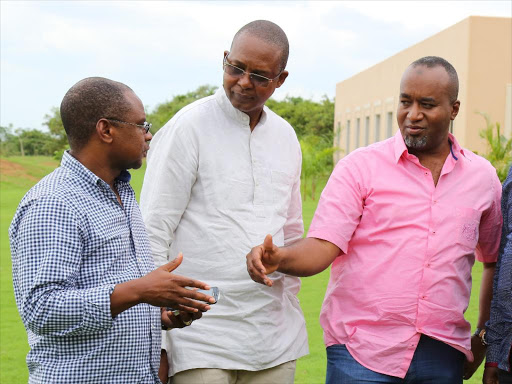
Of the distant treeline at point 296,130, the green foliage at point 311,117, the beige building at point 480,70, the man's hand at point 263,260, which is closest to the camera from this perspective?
the man's hand at point 263,260

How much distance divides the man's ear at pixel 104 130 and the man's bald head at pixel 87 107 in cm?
2

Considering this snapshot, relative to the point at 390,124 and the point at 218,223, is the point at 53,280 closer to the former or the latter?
the point at 218,223

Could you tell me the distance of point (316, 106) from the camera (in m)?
51.8

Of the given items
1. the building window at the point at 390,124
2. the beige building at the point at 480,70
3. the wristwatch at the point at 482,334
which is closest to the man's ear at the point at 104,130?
the wristwatch at the point at 482,334

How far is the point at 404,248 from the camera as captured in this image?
9.73 feet

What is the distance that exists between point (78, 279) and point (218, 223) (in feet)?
2.82

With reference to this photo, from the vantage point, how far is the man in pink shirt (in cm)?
295

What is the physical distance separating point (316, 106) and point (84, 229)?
5004 centimetres

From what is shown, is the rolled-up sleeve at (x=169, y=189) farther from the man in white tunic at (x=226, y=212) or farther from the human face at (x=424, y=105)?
the human face at (x=424, y=105)

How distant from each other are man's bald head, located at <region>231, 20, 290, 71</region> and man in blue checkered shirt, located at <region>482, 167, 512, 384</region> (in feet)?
3.53

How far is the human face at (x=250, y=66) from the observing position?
119 inches

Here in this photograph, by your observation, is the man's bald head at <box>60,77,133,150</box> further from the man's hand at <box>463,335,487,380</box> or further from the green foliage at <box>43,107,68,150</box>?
the green foliage at <box>43,107,68,150</box>

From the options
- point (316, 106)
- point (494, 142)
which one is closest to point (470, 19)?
point (494, 142)

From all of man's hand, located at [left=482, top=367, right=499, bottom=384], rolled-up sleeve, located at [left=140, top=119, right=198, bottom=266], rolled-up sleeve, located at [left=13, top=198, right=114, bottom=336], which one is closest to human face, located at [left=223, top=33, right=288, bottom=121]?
rolled-up sleeve, located at [left=140, top=119, right=198, bottom=266]
